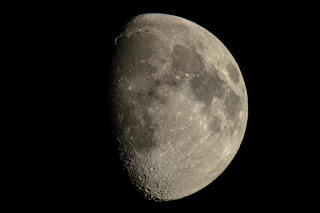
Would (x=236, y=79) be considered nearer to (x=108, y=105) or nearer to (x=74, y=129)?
(x=108, y=105)

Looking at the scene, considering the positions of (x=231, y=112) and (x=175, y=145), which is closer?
(x=175, y=145)

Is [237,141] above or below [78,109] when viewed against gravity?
below

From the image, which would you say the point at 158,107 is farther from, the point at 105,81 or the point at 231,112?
the point at 231,112

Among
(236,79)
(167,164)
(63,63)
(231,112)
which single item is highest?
(63,63)

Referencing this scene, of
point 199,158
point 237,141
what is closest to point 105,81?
point 199,158

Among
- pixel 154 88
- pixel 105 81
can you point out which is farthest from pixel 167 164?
pixel 105 81

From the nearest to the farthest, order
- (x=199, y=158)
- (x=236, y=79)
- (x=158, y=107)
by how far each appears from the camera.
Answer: (x=158, y=107), (x=199, y=158), (x=236, y=79)

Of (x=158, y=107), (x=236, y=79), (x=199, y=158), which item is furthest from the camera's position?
(x=236, y=79)
